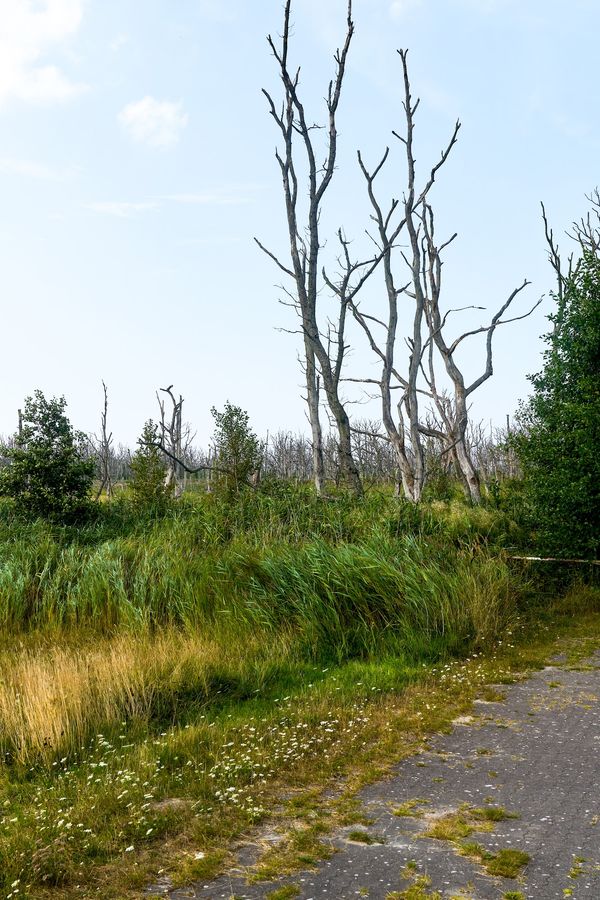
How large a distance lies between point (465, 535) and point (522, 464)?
1740mm

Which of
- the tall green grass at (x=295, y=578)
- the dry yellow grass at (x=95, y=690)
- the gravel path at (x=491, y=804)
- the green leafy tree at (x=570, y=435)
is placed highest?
the green leafy tree at (x=570, y=435)

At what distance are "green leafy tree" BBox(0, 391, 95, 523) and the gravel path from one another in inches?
452

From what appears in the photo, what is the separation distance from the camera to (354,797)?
4.77m

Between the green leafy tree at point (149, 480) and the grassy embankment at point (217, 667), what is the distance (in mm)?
2548

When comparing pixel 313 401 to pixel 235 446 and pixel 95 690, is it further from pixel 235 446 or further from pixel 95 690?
pixel 95 690

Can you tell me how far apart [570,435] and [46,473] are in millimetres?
10924

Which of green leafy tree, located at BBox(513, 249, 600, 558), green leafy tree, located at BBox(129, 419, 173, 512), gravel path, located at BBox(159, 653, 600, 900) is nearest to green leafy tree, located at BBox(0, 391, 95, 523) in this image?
green leafy tree, located at BBox(129, 419, 173, 512)

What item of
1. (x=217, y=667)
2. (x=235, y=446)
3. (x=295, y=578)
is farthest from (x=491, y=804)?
(x=235, y=446)

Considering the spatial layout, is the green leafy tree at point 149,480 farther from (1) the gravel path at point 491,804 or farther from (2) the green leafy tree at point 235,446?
(1) the gravel path at point 491,804

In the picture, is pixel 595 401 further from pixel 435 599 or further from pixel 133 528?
pixel 133 528

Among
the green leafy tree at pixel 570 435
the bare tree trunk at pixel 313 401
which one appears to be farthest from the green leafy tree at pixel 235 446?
the green leafy tree at pixel 570 435

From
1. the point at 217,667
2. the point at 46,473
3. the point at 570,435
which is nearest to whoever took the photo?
the point at 217,667

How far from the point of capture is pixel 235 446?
1662cm

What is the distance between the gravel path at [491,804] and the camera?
3630 millimetres
